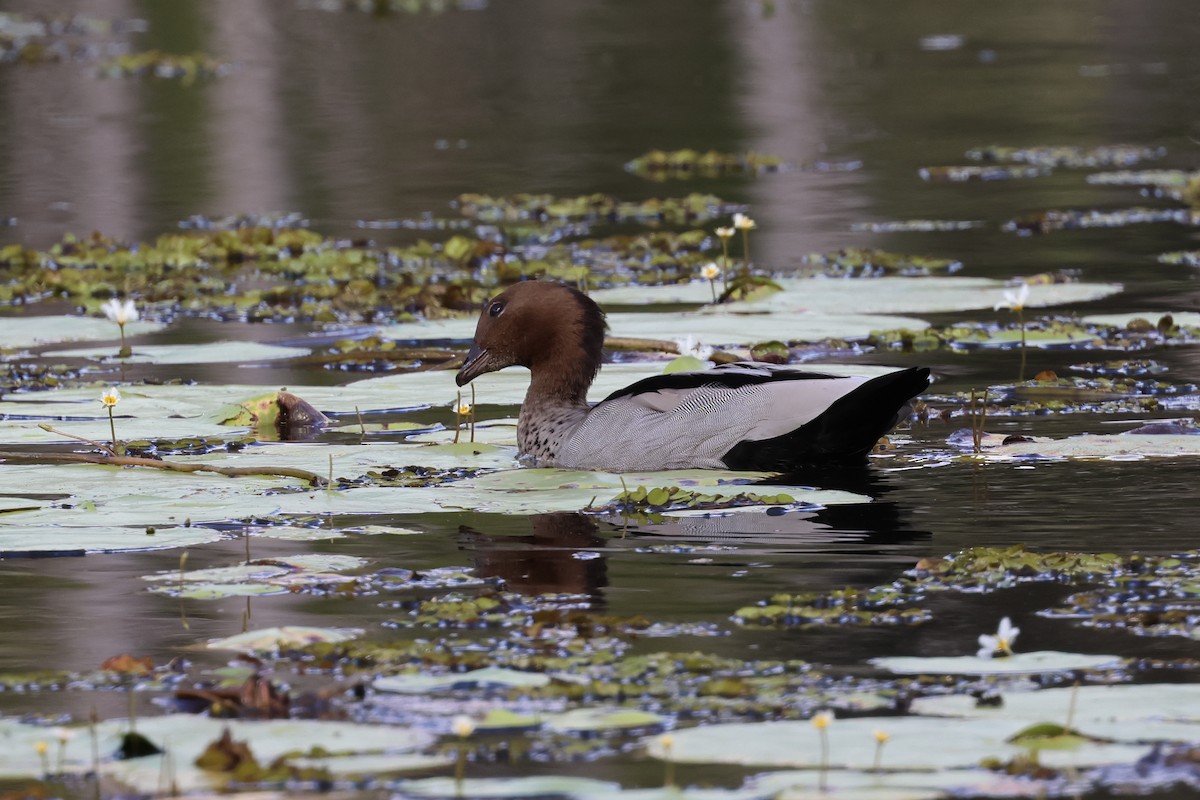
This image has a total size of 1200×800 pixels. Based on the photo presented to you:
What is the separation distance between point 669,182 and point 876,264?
213 inches

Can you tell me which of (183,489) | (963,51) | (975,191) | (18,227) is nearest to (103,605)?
(183,489)

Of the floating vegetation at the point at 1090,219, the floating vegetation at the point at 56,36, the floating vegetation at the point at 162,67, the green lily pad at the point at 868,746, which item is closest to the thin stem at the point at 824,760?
the green lily pad at the point at 868,746

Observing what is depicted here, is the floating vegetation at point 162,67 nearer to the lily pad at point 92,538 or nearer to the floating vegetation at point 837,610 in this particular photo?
the lily pad at point 92,538

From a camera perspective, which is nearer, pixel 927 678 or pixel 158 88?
pixel 927 678

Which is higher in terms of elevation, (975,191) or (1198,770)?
(975,191)

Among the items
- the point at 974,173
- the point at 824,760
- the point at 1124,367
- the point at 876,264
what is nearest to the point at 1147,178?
the point at 974,173

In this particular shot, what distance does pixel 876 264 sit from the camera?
12.3 m

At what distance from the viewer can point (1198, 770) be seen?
3701 millimetres

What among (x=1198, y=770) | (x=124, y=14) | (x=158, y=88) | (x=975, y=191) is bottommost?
(x=1198, y=770)

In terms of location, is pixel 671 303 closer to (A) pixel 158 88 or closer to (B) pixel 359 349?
(B) pixel 359 349

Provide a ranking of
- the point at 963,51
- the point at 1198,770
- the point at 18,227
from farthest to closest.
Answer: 1. the point at 963,51
2. the point at 18,227
3. the point at 1198,770

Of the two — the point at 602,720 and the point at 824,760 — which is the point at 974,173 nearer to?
the point at 602,720

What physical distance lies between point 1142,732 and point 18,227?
1281 centimetres

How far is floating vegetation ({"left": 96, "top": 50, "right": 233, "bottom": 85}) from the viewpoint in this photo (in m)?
28.8
